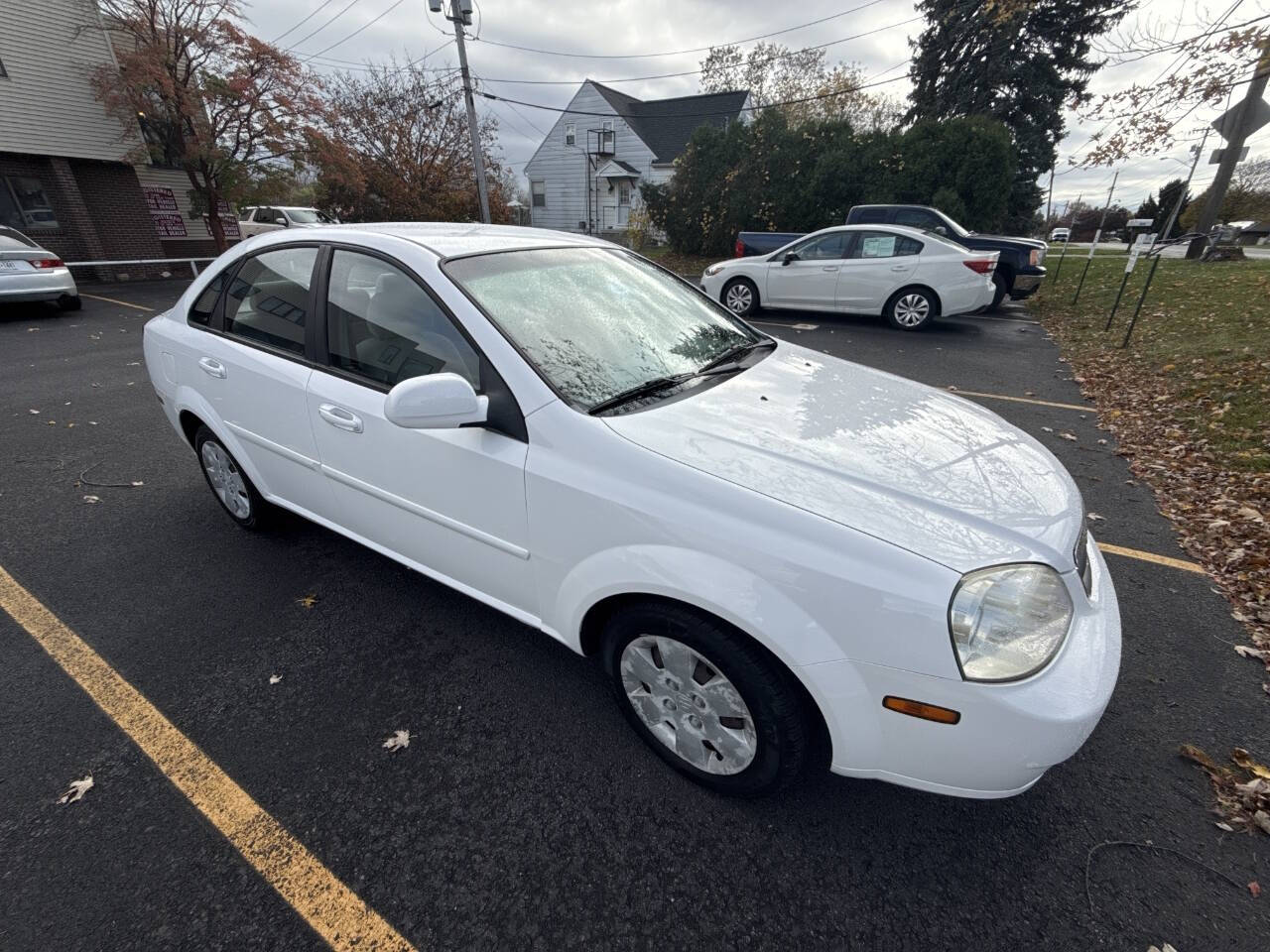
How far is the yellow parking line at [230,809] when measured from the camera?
1583mm

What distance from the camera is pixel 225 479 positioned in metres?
3.32

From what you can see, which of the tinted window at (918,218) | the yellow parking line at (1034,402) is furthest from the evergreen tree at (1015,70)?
the yellow parking line at (1034,402)

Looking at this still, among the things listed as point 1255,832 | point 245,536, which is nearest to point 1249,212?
point 1255,832

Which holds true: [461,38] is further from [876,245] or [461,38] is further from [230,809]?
[230,809]

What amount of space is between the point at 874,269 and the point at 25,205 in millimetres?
19226

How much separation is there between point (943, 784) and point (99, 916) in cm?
231

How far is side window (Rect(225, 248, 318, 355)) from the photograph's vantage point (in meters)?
2.58

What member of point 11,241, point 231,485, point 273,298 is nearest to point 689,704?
point 273,298

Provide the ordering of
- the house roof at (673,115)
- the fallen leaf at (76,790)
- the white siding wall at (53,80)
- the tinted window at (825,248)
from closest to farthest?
the fallen leaf at (76,790), the tinted window at (825,248), the white siding wall at (53,80), the house roof at (673,115)

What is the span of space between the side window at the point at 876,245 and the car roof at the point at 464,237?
739 centimetres

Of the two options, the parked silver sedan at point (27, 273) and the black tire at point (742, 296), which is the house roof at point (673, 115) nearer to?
the black tire at point (742, 296)

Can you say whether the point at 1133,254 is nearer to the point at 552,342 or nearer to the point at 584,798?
the point at 552,342

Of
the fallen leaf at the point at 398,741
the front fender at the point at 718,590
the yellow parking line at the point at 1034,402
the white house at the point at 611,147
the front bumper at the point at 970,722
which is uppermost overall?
the white house at the point at 611,147

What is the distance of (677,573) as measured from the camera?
5.41 ft
